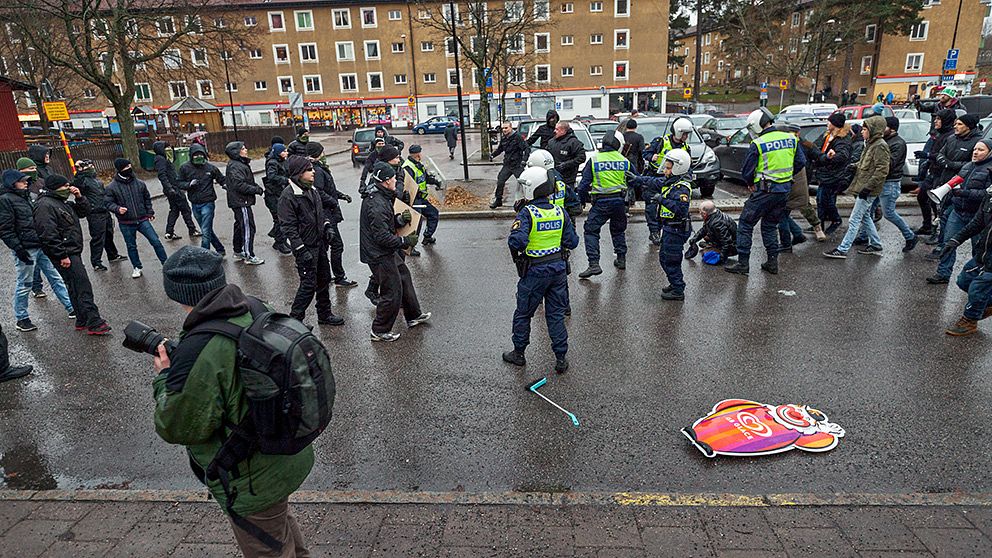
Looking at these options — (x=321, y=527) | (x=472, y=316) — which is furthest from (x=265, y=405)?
(x=472, y=316)

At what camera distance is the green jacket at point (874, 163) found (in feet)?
26.7

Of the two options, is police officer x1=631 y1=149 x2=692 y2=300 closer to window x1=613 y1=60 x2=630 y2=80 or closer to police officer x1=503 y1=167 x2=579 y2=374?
police officer x1=503 y1=167 x2=579 y2=374

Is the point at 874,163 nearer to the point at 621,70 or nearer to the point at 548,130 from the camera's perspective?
the point at 548,130

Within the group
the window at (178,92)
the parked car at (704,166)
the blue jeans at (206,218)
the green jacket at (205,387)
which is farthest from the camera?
the window at (178,92)

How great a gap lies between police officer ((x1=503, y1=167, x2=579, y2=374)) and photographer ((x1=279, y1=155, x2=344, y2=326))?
2.57 meters

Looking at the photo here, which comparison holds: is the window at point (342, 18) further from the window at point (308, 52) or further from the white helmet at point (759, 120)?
the white helmet at point (759, 120)

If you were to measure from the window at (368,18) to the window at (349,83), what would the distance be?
4.99 m

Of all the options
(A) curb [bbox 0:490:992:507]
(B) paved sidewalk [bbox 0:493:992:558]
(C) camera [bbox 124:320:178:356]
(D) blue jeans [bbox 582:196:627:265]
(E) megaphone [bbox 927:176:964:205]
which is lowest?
(B) paved sidewalk [bbox 0:493:992:558]

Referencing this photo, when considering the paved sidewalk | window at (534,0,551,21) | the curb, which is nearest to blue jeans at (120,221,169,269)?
the curb

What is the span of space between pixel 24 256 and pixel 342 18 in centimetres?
5757

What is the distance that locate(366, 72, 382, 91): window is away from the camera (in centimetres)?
5862

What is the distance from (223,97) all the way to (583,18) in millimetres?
37873

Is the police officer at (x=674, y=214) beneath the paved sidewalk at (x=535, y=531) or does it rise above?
above

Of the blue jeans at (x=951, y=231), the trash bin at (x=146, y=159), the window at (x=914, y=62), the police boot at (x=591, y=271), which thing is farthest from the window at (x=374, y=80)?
the blue jeans at (x=951, y=231)
